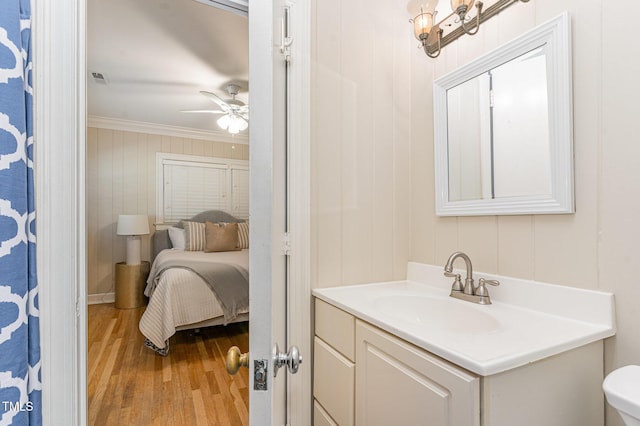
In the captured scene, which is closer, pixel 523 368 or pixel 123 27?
pixel 523 368

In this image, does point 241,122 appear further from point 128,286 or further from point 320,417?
point 320,417

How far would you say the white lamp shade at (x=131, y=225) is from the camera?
3.88m

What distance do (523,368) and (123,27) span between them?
9.81ft

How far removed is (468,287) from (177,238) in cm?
401

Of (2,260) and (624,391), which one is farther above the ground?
(2,260)

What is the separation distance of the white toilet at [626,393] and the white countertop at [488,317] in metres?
0.10

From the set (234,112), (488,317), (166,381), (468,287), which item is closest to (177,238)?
(234,112)

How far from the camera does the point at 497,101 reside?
1235 millimetres

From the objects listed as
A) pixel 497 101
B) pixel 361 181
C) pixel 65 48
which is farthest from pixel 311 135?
pixel 65 48

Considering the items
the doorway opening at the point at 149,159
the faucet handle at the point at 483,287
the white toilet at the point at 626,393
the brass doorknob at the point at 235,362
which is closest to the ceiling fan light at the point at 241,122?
the doorway opening at the point at 149,159

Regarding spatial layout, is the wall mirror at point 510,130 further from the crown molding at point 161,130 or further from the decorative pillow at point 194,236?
the crown molding at point 161,130

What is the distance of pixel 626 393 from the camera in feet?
2.13

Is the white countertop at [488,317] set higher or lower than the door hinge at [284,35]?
lower

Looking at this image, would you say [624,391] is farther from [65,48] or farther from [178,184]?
[178,184]
